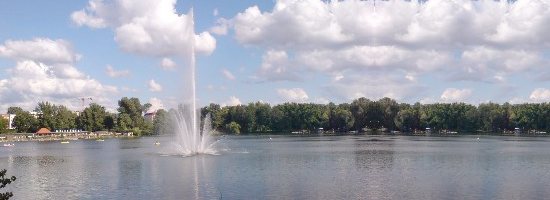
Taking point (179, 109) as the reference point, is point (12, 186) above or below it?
below

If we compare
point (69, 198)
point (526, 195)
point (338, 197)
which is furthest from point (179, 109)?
point (526, 195)

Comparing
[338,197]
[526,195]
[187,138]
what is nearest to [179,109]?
[187,138]

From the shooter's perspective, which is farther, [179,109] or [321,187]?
[179,109]

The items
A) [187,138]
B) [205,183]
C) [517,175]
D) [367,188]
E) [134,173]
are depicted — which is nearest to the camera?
[367,188]

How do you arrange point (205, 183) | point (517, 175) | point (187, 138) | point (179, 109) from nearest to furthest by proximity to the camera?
point (205, 183) < point (517, 175) < point (179, 109) < point (187, 138)

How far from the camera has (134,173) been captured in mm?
63500

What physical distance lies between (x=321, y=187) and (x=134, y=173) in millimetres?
23577

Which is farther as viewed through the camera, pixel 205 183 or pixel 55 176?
pixel 55 176

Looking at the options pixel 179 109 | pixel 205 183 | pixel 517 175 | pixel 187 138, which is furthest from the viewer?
pixel 187 138

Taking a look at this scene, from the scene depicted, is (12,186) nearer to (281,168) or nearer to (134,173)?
(134,173)

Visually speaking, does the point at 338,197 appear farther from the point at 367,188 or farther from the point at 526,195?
the point at 526,195

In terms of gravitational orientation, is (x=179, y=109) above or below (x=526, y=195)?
above

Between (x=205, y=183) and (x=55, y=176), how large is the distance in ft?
63.2

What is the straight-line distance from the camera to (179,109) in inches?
3285
